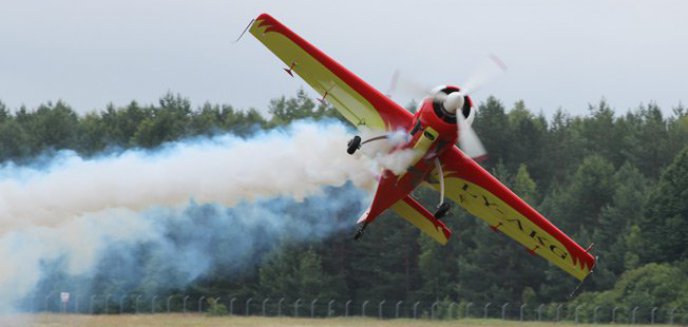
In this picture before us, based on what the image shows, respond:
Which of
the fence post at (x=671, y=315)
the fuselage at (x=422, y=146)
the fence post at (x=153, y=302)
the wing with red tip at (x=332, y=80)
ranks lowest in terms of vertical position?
the fence post at (x=671, y=315)

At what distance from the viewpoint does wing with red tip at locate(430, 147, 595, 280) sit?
32406 mm

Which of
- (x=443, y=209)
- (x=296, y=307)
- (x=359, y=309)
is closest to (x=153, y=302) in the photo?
(x=296, y=307)

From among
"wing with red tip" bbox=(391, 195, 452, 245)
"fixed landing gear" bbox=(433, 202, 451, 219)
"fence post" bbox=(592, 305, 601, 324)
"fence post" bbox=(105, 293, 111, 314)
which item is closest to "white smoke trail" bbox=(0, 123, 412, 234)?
"wing with red tip" bbox=(391, 195, 452, 245)

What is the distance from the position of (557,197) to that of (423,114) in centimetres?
4372

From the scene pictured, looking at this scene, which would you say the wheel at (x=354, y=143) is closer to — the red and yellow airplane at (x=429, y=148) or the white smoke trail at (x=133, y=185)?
the red and yellow airplane at (x=429, y=148)

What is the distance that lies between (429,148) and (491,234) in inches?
1482

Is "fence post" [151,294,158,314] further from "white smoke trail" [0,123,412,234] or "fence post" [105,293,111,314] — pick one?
"white smoke trail" [0,123,412,234]

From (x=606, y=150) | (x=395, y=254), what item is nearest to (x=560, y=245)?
(x=395, y=254)

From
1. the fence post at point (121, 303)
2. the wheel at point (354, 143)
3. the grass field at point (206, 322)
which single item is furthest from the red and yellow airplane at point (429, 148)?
the fence post at point (121, 303)

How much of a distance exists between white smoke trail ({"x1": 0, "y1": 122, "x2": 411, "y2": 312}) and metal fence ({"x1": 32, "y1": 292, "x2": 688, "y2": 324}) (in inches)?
434

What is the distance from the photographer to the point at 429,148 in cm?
2908

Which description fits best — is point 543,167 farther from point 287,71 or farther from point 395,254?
point 287,71

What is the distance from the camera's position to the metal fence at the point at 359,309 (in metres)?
50.2

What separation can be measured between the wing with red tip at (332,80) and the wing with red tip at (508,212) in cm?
216
